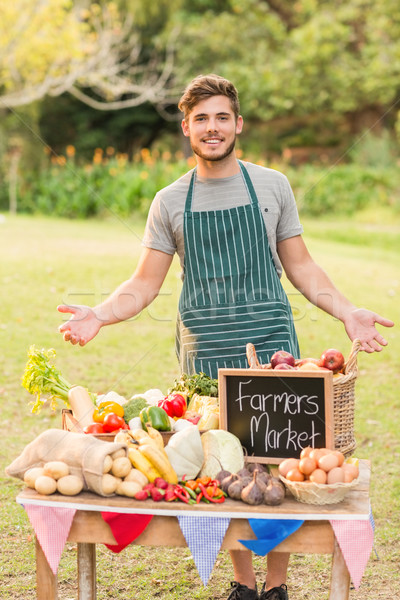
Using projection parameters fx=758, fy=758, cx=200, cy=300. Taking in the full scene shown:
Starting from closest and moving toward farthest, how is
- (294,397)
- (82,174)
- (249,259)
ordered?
1. (294,397)
2. (249,259)
3. (82,174)

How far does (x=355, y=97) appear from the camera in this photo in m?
22.0

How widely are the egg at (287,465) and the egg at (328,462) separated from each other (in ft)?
0.31

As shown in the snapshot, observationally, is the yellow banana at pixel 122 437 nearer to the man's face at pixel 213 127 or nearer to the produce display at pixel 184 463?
the produce display at pixel 184 463

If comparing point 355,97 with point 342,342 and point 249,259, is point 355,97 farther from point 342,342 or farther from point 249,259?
point 249,259

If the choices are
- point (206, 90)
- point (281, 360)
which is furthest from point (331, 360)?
point (206, 90)

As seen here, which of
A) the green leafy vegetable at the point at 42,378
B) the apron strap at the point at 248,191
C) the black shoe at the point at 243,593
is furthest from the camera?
the apron strap at the point at 248,191

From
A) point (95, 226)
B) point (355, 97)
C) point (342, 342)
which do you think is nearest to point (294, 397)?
point (342, 342)

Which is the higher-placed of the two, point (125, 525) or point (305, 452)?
point (305, 452)

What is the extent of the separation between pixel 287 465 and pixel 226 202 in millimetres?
1312

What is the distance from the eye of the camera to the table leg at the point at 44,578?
2.52m

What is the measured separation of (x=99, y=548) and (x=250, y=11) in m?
21.0

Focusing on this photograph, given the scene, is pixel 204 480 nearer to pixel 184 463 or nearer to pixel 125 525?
pixel 184 463

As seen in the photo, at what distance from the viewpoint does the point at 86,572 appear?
292 centimetres

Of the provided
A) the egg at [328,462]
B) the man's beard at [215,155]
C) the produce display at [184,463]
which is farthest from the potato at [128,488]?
the man's beard at [215,155]
